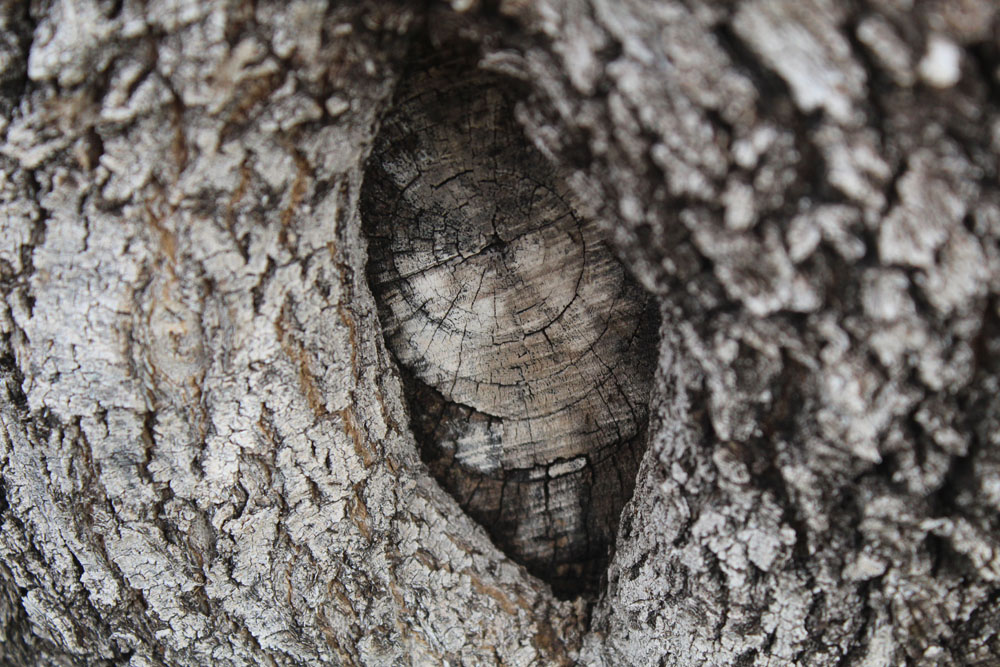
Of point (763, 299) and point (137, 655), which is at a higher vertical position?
point (763, 299)

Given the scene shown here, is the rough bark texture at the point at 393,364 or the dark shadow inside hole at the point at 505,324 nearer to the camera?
the rough bark texture at the point at 393,364

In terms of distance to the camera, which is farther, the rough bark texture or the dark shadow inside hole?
the dark shadow inside hole

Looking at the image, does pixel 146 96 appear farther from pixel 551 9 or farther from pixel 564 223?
pixel 564 223

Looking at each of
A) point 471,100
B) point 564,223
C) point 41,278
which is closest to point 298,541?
point 41,278
